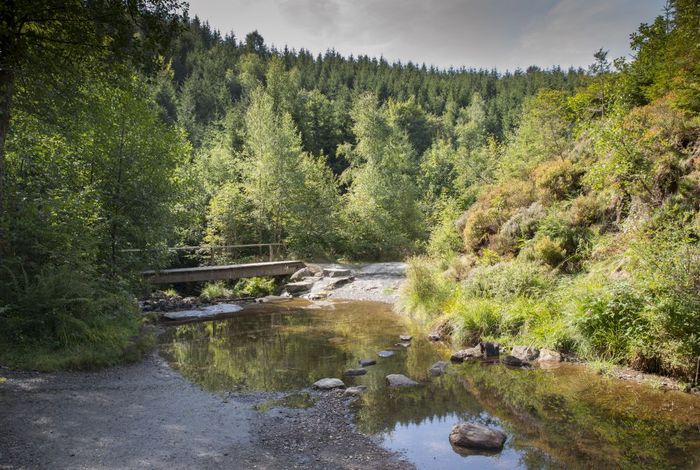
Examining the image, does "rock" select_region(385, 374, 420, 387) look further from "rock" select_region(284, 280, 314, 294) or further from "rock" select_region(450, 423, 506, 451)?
"rock" select_region(284, 280, 314, 294)

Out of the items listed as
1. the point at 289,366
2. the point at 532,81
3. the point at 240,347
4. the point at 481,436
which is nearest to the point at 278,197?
the point at 240,347

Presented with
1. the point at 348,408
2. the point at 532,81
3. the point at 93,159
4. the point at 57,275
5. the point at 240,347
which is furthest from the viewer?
the point at 532,81

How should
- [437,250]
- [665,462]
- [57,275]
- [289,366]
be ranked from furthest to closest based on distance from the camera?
[437,250], [289,366], [57,275], [665,462]

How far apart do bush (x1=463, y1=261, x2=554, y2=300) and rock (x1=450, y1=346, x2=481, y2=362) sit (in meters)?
2.33

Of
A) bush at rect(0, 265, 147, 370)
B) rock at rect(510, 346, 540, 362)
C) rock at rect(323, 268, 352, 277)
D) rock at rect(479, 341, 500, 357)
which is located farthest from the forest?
rock at rect(323, 268, 352, 277)

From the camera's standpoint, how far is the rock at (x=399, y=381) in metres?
8.30

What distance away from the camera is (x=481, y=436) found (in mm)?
5898

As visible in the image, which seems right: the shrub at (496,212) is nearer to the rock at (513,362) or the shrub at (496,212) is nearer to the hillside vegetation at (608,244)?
the hillside vegetation at (608,244)

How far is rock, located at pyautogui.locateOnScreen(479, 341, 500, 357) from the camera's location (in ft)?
32.3

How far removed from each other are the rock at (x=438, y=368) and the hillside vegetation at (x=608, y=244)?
5.96ft

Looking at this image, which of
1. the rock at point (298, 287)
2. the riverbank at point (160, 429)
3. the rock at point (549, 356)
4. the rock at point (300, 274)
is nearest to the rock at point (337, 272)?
the rock at point (300, 274)

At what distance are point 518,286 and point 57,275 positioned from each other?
1029cm

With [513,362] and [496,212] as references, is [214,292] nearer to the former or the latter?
[496,212]

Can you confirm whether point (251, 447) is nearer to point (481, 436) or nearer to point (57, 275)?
point (481, 436)
